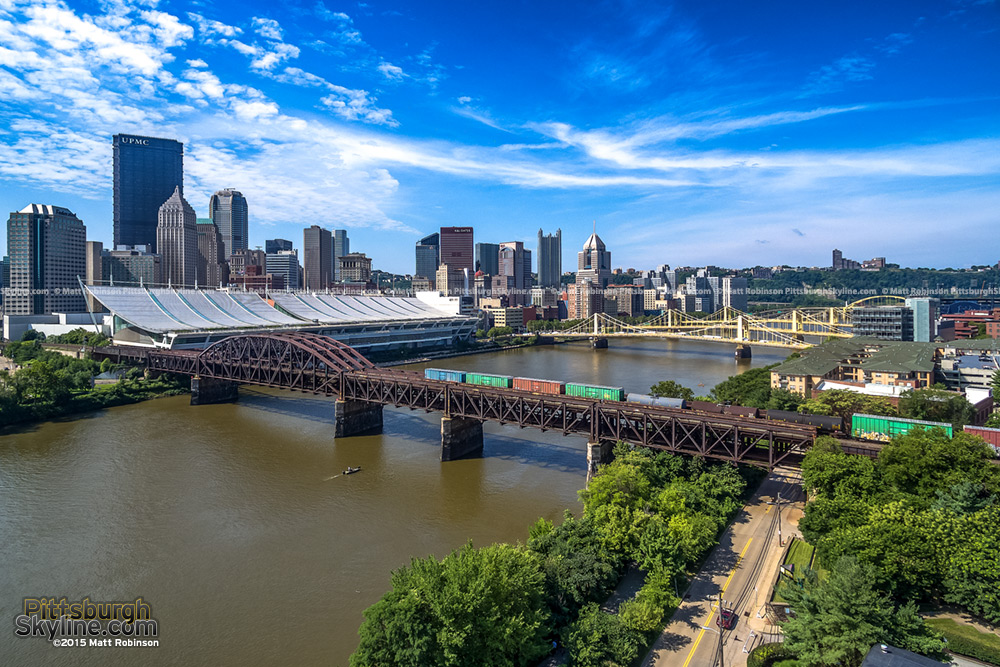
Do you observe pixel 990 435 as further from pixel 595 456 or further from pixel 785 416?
pixel 595 456

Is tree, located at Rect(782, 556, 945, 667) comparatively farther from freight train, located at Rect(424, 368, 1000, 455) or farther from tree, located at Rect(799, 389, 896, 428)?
tree, located at Rect(799, 389, 896, 428)

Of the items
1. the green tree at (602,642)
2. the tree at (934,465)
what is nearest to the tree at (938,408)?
the tree at (934,465)

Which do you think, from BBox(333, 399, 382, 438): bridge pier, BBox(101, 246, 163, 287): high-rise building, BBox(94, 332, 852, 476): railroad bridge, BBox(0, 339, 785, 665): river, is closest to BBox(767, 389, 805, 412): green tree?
BBox(94, 332, 852, 476): railroad bridge

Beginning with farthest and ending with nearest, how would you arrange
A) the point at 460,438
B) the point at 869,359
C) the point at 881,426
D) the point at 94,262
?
the point at 94,262 < the point at 869,359 < the point at 460,438 < the point at 881,426

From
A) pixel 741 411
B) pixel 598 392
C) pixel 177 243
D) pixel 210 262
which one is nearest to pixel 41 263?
pixel 177 243

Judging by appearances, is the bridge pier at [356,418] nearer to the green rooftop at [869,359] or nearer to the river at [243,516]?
the river at [243,516]
